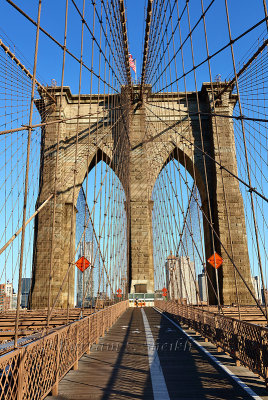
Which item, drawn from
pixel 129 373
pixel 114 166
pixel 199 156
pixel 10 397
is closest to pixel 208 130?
pixel 199 156

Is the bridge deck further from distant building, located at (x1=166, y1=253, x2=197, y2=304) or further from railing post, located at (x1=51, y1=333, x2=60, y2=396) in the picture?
distant building, located at (x1=166, y1=253, x2=197, y2=304)

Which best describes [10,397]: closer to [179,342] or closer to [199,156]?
[179,342]

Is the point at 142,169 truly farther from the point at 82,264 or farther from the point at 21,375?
the point at 21,375

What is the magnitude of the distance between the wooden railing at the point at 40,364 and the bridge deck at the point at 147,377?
0.76 ft

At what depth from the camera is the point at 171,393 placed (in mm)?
4094

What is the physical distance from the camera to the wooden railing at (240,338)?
448 cm

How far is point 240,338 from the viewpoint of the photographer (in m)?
5.59

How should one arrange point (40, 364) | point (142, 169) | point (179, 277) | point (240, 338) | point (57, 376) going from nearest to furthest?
1. point (40, 364)
2. point (57, 376)
3. point (240, 338)
4. point (142, 169)
5. point (179, 277)

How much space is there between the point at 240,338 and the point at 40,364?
347cm

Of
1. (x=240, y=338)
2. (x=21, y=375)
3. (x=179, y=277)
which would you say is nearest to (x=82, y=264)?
(x=240, y=338)

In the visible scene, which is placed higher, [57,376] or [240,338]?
[240,338]

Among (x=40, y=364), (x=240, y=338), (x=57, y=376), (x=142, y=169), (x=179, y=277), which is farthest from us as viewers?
(x=179, y=277)

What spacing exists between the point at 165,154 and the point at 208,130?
4094 millimetres

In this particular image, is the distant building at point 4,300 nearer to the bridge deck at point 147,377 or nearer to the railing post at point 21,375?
the bridge deck at point 147,377
